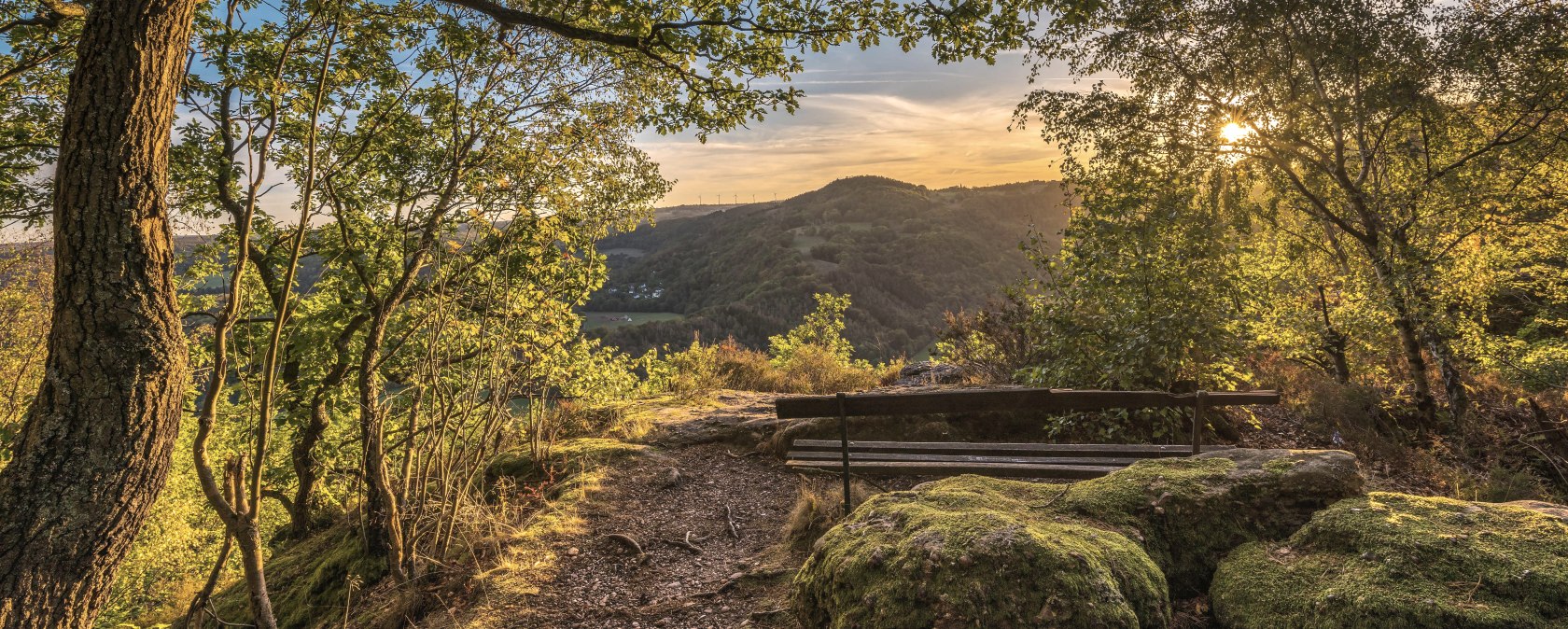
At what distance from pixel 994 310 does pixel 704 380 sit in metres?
6.36

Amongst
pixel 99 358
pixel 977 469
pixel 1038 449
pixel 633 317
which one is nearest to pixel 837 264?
pixel 633 317

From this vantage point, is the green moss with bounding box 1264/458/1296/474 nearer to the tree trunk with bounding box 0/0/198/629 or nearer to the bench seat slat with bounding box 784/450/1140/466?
the bench seat slat with bounding box 784/450/1140/466

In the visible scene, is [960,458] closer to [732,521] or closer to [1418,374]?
[732,521]

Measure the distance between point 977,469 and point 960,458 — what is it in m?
0.60

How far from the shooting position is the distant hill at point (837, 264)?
75.6m

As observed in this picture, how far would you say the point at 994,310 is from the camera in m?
10.9

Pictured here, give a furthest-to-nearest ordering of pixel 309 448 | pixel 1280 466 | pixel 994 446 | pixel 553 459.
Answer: pixel 553 459 → pixel 309 448 → pixel 994 446 → pixel 1280 466

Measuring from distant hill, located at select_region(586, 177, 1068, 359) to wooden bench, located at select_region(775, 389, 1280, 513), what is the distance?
54.4m

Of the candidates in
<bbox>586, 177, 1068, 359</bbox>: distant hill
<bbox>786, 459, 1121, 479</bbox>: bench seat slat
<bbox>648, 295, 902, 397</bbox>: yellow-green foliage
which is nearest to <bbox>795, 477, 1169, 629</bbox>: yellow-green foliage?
<bbox>786, 459, 1121, 479</bbox>: bench seat slat

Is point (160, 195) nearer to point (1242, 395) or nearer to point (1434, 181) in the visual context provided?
point (1242, 395)

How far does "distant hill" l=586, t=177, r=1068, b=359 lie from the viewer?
75.6 metres

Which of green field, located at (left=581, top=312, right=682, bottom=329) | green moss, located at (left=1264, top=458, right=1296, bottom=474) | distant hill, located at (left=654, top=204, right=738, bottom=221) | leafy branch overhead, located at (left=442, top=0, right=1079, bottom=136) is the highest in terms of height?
distant hill, located at (left=654, top=204, right=738, bottom=221)

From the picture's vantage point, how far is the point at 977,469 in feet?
14.8

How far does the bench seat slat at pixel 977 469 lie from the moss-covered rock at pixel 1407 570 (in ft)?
5.27
